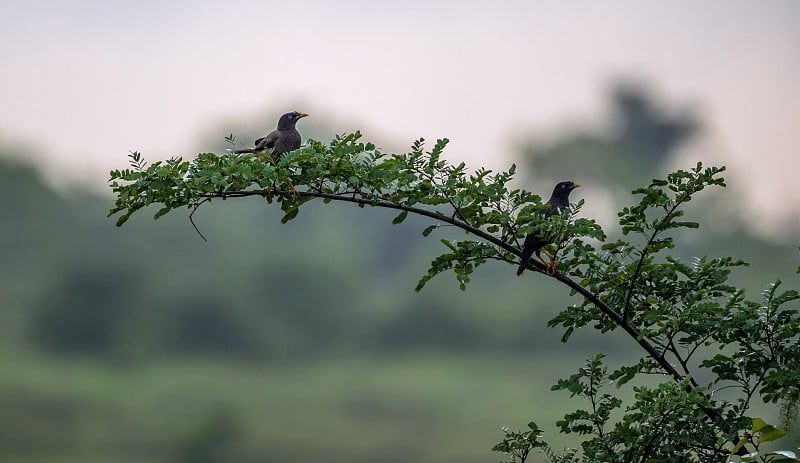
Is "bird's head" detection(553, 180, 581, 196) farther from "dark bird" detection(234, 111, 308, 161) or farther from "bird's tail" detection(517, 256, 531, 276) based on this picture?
"dark bird" detection(234, 111, 308, 161)

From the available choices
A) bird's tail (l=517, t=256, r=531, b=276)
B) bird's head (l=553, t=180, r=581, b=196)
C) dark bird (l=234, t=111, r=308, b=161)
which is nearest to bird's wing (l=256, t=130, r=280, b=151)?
dark bird (l=234, t=111, r=308, b=161)

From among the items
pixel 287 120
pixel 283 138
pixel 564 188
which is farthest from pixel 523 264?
pixel 287 120

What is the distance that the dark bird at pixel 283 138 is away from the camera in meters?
5.91

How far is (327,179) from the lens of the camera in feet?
14.9

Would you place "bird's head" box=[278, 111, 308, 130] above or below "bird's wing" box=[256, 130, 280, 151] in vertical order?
above

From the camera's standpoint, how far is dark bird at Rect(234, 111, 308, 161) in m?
5.91

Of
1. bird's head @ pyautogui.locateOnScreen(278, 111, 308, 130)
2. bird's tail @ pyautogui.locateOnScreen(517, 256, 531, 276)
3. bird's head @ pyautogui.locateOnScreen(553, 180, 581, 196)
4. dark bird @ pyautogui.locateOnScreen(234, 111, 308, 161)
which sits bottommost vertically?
bird's tail @ pyautogui.locateOnScreen(517, 256, 531, 276)

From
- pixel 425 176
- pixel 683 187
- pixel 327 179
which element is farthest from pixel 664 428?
pixel 327 179

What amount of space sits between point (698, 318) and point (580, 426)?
926 millimetres

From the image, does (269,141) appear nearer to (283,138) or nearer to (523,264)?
(283,138)

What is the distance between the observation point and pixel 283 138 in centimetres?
596

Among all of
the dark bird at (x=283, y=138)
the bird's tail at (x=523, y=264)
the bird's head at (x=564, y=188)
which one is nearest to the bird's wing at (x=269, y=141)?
the dark bird at (x=283, y=138)

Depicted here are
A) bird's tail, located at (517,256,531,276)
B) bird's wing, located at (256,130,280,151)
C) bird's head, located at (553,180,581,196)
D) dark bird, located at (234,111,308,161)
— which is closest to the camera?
bird's tail, located at (517,256,531,276)

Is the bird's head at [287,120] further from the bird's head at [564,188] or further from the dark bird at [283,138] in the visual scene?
the bird's head at [564,188]
